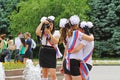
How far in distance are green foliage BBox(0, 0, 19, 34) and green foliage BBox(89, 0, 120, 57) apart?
626 centimetres

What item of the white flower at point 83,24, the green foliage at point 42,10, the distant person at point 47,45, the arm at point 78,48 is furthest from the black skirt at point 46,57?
the green foliage at point 42,10

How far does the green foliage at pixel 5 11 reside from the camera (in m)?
36.2

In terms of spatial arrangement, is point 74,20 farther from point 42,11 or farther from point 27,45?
point 42,11

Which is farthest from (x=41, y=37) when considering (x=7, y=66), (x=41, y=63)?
(x=7, y=66)

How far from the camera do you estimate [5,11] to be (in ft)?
120

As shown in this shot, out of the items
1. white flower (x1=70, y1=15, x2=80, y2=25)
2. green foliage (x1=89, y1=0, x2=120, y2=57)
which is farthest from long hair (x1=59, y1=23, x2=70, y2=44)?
green foliage (x1=89, y1=0, x2=120, y2=57)

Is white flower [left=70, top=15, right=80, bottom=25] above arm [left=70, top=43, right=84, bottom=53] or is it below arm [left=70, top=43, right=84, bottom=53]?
above

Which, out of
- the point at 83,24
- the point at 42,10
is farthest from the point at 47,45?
the point at 42,10

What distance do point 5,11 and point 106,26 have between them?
26.9 ft

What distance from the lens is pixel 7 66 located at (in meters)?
13.2

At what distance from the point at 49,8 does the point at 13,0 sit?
17.6ft

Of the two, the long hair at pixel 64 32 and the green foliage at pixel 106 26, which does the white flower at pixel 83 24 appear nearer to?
the long hair at pixel 64 32

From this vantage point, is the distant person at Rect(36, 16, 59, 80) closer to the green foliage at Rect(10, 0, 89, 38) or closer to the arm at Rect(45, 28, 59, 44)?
the arm at Rect(45, 28, 59, 44)

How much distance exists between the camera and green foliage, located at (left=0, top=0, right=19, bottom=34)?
36.2 metres
